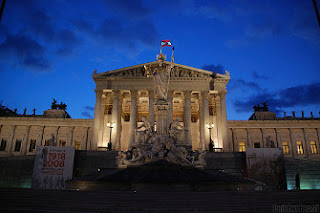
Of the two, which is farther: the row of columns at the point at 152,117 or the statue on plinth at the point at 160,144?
the row of columns at the point at 152,117

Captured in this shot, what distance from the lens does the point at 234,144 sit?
4806cm

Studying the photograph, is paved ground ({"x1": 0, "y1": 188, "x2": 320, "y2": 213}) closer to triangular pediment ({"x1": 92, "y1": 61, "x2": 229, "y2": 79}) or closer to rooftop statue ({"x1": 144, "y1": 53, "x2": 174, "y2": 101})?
rooftop statue ({"x1": 144, "y1": 53, "x2": 174, "y2": 101})

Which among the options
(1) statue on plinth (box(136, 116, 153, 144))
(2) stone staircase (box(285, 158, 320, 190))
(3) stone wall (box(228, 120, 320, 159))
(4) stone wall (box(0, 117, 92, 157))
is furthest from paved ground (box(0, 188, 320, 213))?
(4) stone wall (box(0, 117, 92, 157))

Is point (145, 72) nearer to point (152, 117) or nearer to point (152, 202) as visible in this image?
point (152, 117)

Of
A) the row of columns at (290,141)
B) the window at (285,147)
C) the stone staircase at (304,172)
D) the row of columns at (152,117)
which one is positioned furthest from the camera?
the window at (285,147)

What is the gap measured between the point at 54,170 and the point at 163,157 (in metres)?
12.4

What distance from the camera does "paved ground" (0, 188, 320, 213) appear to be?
632 cm

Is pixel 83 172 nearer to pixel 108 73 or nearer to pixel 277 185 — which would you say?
pixel 277 185

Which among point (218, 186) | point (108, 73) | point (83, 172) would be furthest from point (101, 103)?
point (218, 186)

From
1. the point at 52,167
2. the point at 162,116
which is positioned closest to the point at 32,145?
the point at 52,167

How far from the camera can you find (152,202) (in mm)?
7188

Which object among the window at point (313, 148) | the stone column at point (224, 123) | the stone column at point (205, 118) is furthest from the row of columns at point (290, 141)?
the stone column at point (205, 118)

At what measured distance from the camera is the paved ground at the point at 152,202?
632 cm

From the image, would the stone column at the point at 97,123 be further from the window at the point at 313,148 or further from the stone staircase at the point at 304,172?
the window at the point at 313,148
